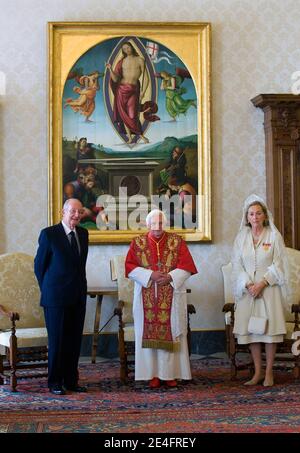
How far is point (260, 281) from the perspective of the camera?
9.20 metres

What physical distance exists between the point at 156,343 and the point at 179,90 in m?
3.84

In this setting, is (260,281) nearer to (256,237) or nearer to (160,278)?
(256,237)

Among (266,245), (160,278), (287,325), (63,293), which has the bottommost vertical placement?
(287,325)

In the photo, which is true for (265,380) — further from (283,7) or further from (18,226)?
(283,7)

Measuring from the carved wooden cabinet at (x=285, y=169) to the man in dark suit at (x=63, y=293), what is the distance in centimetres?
333

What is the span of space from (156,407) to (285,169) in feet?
14.3

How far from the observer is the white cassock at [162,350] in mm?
9125

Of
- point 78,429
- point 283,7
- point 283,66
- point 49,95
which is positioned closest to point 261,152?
point 283,66

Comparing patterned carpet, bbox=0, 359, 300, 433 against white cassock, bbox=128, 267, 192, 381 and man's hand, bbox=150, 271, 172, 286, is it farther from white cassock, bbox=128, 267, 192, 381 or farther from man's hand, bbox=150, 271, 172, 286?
man's hand, bbox=150, 271, 172, 286

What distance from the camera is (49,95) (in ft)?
36.6

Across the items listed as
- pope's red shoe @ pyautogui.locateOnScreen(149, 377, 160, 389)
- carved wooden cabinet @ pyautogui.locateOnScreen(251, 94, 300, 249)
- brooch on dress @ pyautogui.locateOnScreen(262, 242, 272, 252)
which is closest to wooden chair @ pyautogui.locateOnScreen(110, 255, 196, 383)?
pope's red shoe @ pyautogui.locateOnScreen(149, 377, 160, 389)

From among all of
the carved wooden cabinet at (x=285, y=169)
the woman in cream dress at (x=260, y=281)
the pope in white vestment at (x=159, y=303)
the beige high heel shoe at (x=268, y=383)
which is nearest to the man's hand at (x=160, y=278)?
the pope in white vestment at (x=159, y=303)

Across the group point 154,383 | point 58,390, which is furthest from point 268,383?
point 58,390

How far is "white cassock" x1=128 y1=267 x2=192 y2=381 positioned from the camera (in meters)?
9.12
